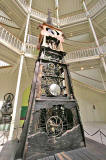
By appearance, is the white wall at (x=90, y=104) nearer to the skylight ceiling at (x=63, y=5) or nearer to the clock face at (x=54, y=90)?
the clock face at (x=54, y=90)

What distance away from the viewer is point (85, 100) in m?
7.77

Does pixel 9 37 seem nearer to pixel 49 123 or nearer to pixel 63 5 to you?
pixel 49 123

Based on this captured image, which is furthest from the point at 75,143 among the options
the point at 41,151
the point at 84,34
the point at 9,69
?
the point at 84,34

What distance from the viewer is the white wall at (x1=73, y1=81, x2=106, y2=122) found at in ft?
24.0

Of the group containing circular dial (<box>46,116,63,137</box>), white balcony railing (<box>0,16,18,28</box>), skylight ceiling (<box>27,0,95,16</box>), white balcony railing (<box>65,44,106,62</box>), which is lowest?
circular dial (<box>46,116,63,137</box>)

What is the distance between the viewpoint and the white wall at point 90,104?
7.32 meters

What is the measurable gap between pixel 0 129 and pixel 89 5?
1372 cm

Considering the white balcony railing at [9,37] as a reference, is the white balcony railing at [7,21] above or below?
above

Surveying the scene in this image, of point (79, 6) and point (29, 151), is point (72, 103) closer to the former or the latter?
point (29, 151)

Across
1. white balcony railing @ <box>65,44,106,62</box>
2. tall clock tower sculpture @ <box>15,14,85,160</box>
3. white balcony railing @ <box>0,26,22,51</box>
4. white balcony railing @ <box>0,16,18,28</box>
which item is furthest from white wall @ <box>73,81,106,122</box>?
white balcony railing @ <box>0,16,18,28</box>

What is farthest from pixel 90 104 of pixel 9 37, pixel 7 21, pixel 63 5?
pixel 7 21

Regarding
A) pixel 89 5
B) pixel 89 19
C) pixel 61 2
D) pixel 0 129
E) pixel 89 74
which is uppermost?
pixel 61 2

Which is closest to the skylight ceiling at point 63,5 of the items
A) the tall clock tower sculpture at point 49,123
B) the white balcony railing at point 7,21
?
the white balcony railing at point 7,21

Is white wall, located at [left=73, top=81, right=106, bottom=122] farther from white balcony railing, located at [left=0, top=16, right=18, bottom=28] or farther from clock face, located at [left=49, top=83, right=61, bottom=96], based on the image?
white balcony railing, located at [left=0, top=16, right=18, bottom=28]
